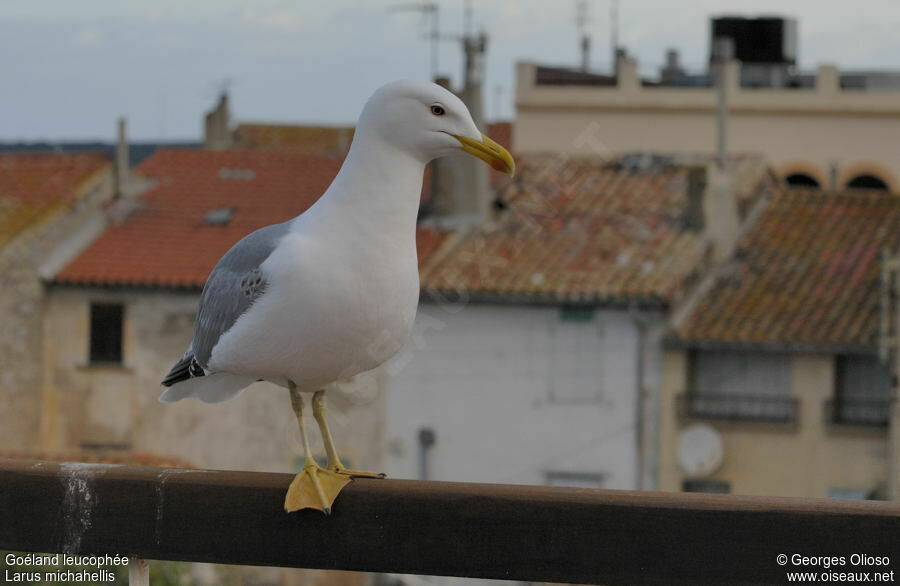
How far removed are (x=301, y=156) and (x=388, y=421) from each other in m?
6.37

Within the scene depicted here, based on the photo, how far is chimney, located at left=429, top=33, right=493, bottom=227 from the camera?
1091 inches

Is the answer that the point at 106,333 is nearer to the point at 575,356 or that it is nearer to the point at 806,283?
the point at 575,356

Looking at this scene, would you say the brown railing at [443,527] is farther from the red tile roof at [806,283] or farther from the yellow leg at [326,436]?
the red tile roof at [806,283]

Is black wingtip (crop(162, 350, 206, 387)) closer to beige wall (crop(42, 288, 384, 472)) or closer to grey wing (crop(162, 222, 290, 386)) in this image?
grey wing (crop(162, 222, 290, 386))

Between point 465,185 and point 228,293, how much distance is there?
23.6 metres

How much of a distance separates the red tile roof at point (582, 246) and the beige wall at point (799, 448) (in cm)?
126

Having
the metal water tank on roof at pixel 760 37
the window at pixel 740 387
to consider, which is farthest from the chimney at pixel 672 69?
the window at pixel 740 387

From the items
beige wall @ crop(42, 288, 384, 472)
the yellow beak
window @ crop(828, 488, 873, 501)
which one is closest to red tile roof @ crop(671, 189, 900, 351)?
window @ crop(828, 488, 873, 501)

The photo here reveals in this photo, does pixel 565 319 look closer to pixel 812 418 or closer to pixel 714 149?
pixel 812 418

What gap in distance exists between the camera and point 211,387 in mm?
4574

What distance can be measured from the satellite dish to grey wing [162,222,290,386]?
2110 cm

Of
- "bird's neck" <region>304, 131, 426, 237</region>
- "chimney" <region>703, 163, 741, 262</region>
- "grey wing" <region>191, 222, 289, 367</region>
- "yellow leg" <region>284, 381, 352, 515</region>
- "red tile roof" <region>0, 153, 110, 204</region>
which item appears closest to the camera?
"yellow leg" <region>284, 381, 352, 515</region>

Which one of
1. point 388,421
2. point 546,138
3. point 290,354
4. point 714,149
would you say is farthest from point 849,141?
point 290,354

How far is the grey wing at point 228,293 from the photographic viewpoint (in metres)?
4.15
